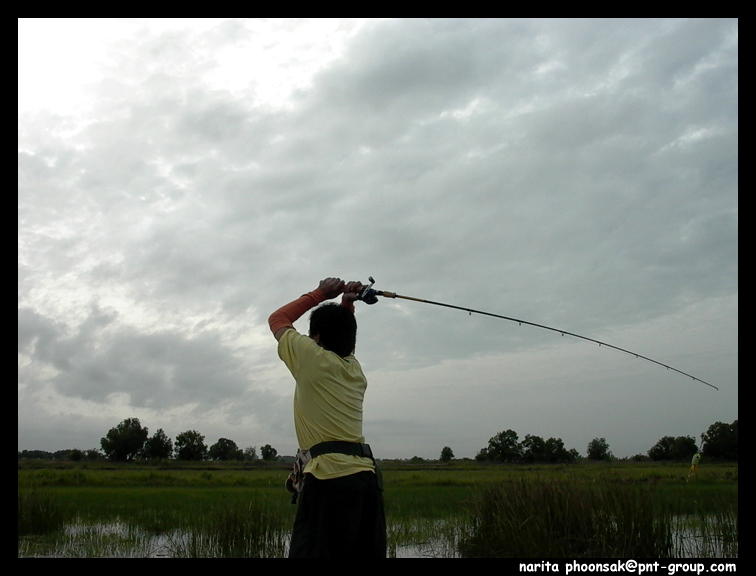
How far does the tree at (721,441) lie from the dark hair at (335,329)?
46.7 metres

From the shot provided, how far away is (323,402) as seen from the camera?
2998 millimetres

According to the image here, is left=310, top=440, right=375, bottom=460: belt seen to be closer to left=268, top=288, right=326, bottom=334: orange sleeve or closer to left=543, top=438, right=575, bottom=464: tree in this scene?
left=268, top=288, right=326, bottom=334: orange sleeve

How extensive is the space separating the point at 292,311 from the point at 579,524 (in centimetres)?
664

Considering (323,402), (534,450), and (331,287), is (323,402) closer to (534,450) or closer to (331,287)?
(331,287)

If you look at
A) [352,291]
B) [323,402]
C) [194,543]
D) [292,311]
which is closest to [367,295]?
[352,291]

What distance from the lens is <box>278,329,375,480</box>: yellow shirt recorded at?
9.73 ft

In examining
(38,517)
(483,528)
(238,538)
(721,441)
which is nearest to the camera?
(483,528)

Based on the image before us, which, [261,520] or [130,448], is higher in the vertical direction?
[261,520]

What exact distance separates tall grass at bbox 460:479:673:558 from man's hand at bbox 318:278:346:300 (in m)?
5.89

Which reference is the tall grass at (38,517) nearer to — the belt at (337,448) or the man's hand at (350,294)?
the man's hand at (350,294)
